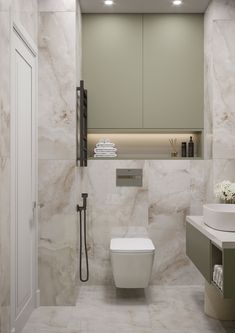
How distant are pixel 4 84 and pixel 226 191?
2.03 meters

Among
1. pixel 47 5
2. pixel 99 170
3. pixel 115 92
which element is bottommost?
pixel 99 170

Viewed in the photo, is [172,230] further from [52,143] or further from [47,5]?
[47,5]

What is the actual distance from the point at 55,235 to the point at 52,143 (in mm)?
770

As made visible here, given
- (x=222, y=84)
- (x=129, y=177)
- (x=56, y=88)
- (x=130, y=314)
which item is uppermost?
(x=222, y=84)

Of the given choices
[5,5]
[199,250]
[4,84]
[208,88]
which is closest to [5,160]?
[4,84]

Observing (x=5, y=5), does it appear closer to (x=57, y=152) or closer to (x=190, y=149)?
(x=57, y=152)

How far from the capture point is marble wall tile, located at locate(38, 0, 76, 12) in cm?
327

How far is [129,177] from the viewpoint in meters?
3.80

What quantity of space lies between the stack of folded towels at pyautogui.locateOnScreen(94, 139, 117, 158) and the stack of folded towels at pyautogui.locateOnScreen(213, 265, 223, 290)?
5.54 ft

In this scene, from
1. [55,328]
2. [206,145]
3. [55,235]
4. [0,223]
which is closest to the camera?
[0,223]

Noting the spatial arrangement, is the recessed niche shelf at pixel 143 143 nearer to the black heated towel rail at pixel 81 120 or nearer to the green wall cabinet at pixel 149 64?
the green wall cabinet at pixel 149 64

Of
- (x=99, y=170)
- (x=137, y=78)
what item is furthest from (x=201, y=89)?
(x=99, y=170)

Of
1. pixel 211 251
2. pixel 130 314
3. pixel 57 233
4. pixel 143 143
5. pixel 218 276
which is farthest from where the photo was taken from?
pixel 143 143

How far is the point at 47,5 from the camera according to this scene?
10.7 feet
